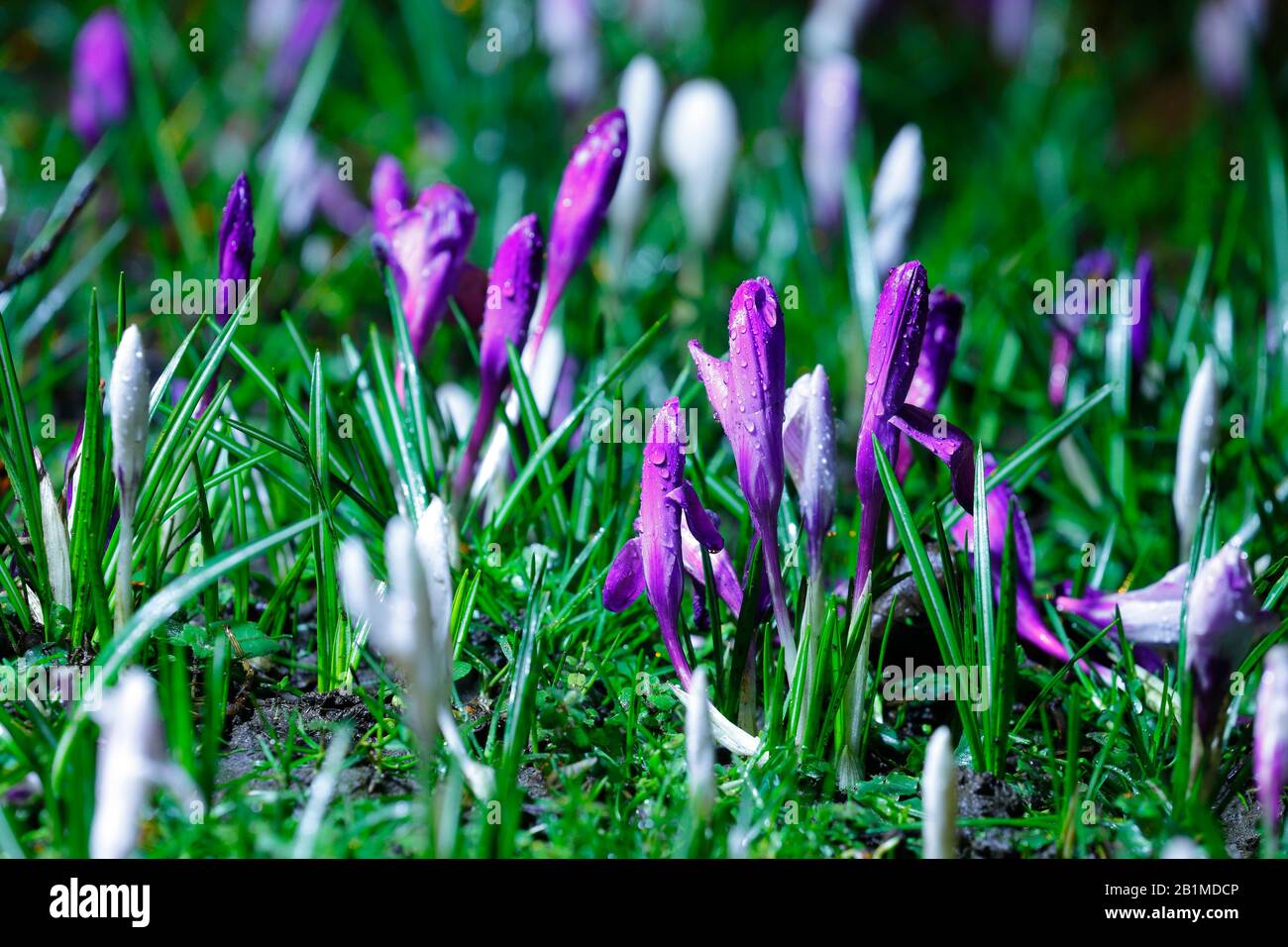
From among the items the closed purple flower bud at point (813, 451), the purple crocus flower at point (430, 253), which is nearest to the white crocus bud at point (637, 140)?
the purple crocus flower at point (430, 253)

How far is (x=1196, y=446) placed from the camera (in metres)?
1.63

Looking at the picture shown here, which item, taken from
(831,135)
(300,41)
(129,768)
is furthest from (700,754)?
(300,41)

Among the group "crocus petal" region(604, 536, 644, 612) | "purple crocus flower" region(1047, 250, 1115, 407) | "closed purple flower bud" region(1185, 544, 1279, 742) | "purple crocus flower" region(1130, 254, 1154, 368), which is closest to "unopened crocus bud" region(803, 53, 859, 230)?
"purple crocus flower" region(1047, 250, 1115, 407)

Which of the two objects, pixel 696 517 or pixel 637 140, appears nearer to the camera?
pixel 696 517

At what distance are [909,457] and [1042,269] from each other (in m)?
1.19

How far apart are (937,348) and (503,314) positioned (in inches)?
23.5

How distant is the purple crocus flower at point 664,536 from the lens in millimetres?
1280

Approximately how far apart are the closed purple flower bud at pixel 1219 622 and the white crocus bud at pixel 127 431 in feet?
3.50

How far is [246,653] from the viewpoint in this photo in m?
1.40

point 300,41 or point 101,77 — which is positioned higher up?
point 300,41

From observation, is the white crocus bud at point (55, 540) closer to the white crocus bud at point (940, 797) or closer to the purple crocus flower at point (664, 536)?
the purple crocus flower at point (664, 536)

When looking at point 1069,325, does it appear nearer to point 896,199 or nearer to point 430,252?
point 896,199
